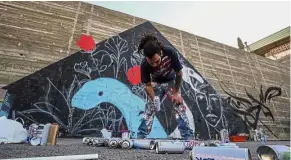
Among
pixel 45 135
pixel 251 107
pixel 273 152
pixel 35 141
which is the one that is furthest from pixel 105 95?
pixel 251 107

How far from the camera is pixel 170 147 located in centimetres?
303

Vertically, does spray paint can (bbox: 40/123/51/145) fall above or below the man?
below

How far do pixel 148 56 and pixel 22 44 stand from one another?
546 cm

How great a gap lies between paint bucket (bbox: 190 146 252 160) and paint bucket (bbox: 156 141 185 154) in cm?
113

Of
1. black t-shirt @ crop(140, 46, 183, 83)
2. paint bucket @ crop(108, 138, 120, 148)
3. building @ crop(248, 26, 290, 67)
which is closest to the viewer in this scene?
black t-shirt @ crop(140, 46, 183, 83)

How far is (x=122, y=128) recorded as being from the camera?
7125mm

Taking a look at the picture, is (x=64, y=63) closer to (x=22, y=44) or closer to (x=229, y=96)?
(x=22, y=44)

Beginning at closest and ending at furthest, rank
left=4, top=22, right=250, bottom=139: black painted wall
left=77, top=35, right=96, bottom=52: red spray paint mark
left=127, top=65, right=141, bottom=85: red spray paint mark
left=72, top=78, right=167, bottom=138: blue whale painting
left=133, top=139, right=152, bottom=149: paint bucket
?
1. left=133, top=139, right=152, bottom=149: paint bucket
2. left=4, top=22, right=250, bottom=139: black painted wall
3. left=72, top=78, right=167, bottom=138: blue whale painting
4. left=77, top=35, right=96, bottom=52: red spray paint mark
5. left=127, top=65, right=141, bottom=85: red spray paint mark

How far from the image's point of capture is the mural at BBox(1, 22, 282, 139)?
6.18 metres

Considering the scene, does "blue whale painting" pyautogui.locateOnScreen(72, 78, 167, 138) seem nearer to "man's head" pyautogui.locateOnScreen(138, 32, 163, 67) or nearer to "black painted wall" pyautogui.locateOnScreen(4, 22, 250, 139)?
"black painted wall" pyautogui.locateOnScreen(4, 22, 250, 139)

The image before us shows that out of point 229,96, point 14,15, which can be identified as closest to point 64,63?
point 14,15

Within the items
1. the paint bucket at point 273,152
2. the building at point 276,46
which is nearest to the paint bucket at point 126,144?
the paint bucket at point 273,152

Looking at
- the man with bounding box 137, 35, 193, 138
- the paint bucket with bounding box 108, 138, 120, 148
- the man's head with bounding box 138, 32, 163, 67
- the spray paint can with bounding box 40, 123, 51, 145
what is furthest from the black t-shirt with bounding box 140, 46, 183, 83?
the spray paint can with bounding box 40, 123, 51, 145

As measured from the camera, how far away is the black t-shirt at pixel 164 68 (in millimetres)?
3504
